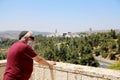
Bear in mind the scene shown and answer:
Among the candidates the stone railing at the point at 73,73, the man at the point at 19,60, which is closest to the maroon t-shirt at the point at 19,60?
the man at the point at 19,60

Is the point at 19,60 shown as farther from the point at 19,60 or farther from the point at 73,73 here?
the point at 73,73

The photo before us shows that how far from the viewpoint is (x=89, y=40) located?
66.6 meters

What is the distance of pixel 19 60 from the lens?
3.11 meters

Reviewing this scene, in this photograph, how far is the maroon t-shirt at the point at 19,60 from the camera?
10.1ft

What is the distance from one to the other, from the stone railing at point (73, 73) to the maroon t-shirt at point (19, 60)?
4.16 feet

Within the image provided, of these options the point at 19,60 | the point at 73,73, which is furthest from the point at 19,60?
the point at 73,73

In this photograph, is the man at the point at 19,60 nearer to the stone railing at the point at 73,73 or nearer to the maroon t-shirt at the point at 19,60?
the maroon t-shirt at the point at 19,60

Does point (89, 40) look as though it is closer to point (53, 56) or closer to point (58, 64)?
point (53, 56)

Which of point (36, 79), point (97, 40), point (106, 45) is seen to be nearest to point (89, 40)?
point (97, 40)

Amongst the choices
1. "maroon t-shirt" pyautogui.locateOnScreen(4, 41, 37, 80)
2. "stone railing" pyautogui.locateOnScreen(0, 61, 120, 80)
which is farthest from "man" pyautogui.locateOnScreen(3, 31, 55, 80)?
"stone railing" pyautogui.locateOnScreen(0, 61, 120, 80)

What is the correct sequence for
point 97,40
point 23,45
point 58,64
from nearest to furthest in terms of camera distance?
1. point 23,45
2. point 58,64
3. point 97,40

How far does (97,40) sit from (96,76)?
63239 millimetres

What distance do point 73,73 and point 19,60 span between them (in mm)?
1489

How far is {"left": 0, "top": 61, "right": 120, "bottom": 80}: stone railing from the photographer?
381cm
